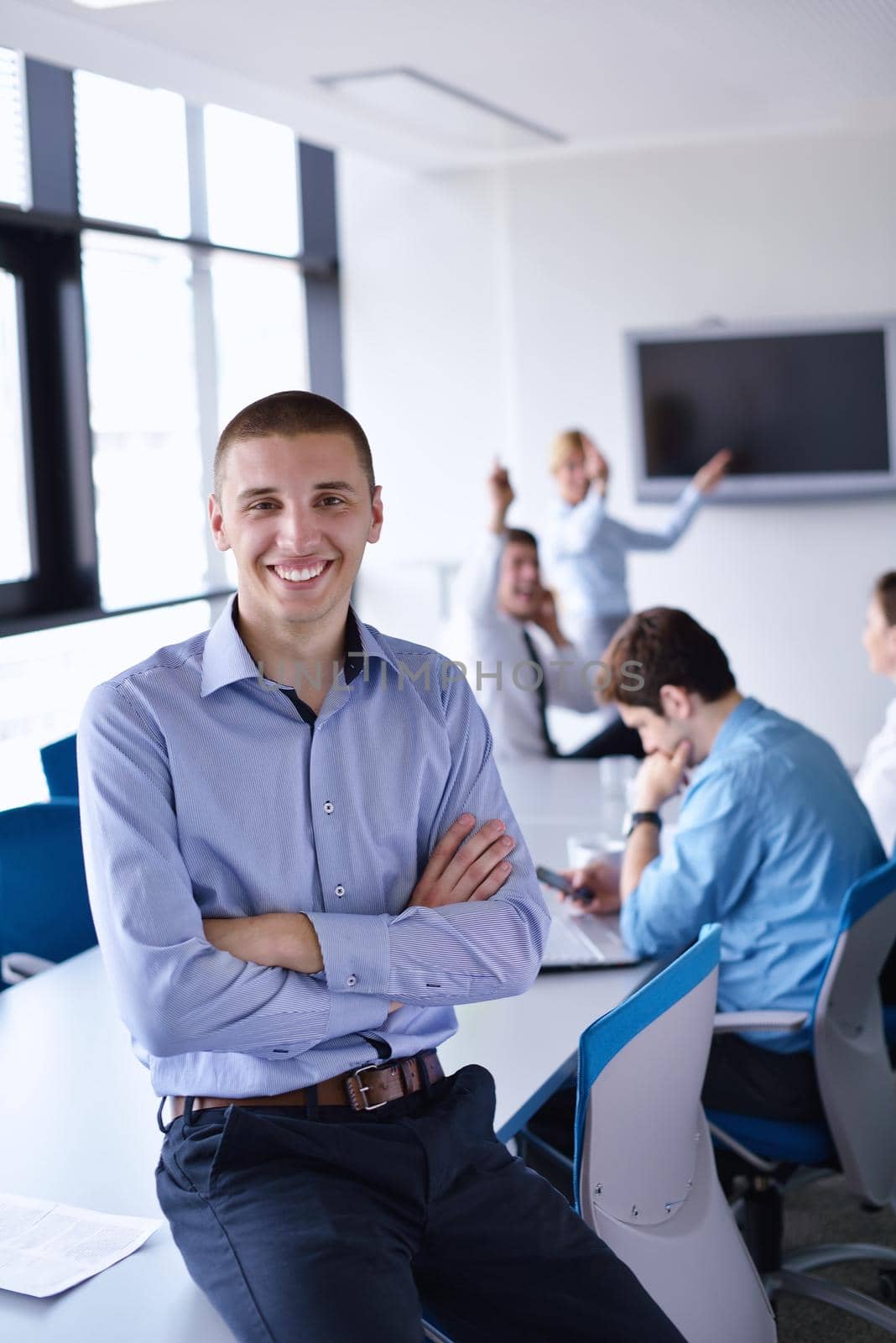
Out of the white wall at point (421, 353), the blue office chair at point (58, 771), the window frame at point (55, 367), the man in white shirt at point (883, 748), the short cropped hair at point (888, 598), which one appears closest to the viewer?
the man in white shirt at point (883, 748)

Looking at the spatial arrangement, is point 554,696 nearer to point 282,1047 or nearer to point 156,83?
→ point 156,83

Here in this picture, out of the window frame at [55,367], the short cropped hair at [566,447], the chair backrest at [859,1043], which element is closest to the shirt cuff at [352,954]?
the chair backrest at [859,1043]

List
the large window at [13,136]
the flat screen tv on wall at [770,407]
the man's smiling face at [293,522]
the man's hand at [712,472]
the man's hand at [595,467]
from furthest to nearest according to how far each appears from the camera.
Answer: the man's hand at [712,472]
the man's hand at [595,467]
the flat screen tv on wall at [770,407]
the large window at [13,136]
the man's smiling face at [293,522]

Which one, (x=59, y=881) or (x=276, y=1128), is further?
(x=59, y=881)

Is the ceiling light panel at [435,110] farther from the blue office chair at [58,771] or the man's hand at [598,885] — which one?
the man's hand at [598,885]

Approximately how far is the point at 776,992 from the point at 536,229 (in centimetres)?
509

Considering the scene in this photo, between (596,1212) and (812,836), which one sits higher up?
(812,836)

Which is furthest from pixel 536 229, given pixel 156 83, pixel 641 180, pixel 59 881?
pixel 59 881

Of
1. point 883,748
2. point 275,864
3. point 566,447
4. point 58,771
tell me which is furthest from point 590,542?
point 275,864

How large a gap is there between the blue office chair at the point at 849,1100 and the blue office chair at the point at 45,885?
1509 mm

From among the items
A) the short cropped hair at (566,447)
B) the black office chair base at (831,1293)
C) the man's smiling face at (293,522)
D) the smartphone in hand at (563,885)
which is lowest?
the black office chair base at (831,1293)

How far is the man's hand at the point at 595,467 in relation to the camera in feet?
21.1

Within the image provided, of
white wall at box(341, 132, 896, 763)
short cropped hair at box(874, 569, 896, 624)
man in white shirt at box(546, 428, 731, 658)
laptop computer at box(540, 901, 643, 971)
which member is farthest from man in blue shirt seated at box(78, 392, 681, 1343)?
white wall at box(341, 132, 896, 763)

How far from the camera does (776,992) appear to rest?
2.68m
